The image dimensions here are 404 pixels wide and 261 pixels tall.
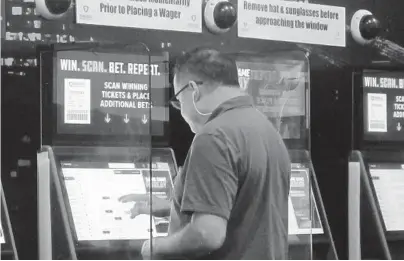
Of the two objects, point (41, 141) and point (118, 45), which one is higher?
point (118, 45)

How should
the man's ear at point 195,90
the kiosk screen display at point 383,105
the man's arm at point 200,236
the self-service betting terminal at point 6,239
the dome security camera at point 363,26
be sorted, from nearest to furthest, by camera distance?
the man's arm at point 200,236 → the man's ear at point 195,90 → the self-service betting terminal at point 6,239 → the kiosk screen display at point 383,105 → the dome security camera at point 363,26

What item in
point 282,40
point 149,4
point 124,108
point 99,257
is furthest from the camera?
point 282,40

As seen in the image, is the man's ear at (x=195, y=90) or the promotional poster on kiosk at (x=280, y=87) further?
the promotional poster on kiosk at (x=280, y=87)

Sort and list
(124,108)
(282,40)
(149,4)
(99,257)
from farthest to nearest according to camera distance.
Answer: (282,40), (149,4), (124,108), (99,257)

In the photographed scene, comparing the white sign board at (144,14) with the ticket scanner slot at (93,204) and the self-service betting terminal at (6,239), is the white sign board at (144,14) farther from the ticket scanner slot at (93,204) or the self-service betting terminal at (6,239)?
Answer: the self-service betting terminal at (6,239)

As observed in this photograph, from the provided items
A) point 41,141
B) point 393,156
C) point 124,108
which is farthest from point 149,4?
point 393,156

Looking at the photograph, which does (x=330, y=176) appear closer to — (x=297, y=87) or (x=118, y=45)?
(x=297, y=87)

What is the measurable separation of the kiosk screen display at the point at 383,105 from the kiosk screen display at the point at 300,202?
0.66 meters

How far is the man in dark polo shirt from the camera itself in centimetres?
355

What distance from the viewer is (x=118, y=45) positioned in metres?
4.46

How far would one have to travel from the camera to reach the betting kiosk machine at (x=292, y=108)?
200 inches

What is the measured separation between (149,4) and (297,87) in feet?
2.91

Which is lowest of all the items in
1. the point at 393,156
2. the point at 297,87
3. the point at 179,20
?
the point at 393,156

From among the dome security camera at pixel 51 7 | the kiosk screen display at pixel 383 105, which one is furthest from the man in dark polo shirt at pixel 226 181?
the kiosk screen display at pixel 383 105
